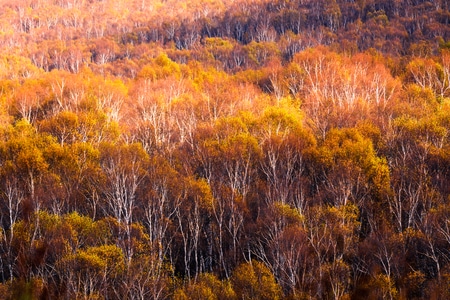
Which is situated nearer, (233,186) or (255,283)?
(255,283)

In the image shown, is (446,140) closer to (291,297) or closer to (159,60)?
(291,297)

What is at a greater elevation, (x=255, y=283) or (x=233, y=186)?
(x=233, y=186)

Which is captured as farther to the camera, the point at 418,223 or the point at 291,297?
the point at 418,223

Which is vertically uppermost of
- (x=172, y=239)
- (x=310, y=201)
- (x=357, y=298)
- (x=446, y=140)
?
(x=357, y=298)

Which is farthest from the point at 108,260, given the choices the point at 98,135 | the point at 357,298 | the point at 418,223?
the point at 357,298

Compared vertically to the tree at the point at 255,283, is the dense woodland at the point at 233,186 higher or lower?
higher

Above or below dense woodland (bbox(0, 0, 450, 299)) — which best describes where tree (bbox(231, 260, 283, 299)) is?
below

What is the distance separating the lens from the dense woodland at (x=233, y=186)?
2845cm

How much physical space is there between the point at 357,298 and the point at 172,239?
35729 millimetres

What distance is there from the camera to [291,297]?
26.5 metres

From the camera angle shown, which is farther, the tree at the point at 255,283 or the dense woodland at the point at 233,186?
the dense woodland at the point at 233,186

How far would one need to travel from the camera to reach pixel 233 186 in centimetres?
4006

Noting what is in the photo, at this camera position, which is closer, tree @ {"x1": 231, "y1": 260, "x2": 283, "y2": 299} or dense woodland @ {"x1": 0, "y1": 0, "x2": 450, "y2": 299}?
tree @ {"x1": 231, "y1": 260, "x2": 283, "y2": 299}

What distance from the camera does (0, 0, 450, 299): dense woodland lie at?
28.5 meters
